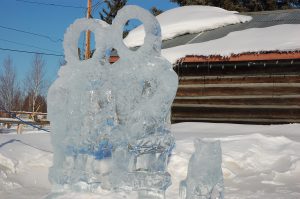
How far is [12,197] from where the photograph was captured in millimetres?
5133

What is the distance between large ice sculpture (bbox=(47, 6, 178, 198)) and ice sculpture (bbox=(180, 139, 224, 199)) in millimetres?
337

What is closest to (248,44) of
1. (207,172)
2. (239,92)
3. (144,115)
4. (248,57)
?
(248,57)

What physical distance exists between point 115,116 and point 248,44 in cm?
561

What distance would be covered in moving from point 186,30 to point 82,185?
8.70 metres

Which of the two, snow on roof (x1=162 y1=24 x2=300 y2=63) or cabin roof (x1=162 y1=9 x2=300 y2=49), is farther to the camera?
cabin roof (x1=162 y1=9 x2=300 y2=49)

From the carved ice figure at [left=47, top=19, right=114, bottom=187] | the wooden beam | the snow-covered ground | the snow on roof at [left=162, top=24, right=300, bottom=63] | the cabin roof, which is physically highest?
the cabin roof

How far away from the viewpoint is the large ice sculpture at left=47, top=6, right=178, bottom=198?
4148 mm

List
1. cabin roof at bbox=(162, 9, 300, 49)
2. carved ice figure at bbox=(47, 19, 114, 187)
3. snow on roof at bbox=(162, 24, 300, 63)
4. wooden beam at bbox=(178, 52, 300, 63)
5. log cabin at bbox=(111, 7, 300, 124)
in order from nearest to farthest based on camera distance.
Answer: carved ice figure at bbox=(47, 19, 114, 187) → wooden beam at bbox=(178, 52, 300, 63) → snow on roof at bbox=(162, 24, 300, 63) → log cabin at bbox=(111, 7, 300, 124) → cabin roof at bbox=(162, 9, 300, 49)

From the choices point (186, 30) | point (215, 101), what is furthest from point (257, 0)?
point (215, 101)

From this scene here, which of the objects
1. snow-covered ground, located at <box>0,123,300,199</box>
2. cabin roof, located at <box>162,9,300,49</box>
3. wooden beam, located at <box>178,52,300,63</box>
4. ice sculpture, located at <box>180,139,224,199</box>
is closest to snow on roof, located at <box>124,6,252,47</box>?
cabin roof, located at <box>162,9,300,49</box>

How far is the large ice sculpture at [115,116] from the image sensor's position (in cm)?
415

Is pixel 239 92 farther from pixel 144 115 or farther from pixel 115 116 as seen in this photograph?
pixel 144 115

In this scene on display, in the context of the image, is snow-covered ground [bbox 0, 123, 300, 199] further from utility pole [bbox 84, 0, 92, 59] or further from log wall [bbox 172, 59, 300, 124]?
utility pole [bbox 84, 0, 92, 59]

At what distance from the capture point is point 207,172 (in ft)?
13.0
